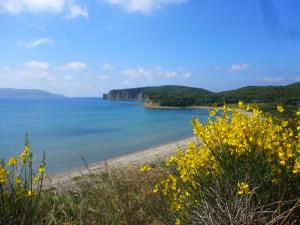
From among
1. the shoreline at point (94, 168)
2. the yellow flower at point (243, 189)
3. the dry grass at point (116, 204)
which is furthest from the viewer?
the shoreline at point (94, 168)

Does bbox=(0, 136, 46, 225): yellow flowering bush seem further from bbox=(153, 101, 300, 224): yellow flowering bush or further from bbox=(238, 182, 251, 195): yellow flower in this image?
bbox=(238, 182, 251, 195): yellow flower

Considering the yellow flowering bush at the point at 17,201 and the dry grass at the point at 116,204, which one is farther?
the dry grass at the point at 116,204

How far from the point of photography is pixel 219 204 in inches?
137

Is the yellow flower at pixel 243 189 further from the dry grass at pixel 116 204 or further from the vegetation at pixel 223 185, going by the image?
the dry grass at pixel 116 204

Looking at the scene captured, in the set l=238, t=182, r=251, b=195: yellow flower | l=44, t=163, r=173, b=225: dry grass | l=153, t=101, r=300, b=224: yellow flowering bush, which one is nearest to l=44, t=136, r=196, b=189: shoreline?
l=44, t=163, r=173, b=225: dry grass

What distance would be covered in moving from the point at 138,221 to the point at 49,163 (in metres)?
20.7

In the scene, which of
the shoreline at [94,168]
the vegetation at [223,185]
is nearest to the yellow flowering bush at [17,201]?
the vegetation at [223,185]

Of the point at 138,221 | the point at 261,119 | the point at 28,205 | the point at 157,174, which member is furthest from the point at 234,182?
the point at 157,174

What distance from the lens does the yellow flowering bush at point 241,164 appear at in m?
3.66

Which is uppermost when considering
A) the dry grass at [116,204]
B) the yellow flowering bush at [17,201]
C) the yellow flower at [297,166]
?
the yellow flower at [297,166]

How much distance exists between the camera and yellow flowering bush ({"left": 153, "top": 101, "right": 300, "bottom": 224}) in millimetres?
3664

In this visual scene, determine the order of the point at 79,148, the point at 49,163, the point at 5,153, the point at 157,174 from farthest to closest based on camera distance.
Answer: the point at 79,148 < the point at 5,153 < the point at 49,163 < the point at 157,174

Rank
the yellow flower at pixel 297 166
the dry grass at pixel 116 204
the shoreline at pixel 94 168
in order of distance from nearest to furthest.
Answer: the yellow flower at pixel 297 166 < the dry grass at pixel 116 204 < the shoreline at pixel 94 168

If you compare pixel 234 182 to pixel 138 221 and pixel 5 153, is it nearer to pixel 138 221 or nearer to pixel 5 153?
pixel 138 221
